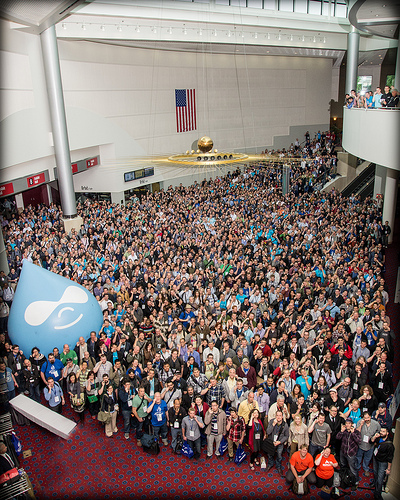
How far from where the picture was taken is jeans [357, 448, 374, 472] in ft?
18.6

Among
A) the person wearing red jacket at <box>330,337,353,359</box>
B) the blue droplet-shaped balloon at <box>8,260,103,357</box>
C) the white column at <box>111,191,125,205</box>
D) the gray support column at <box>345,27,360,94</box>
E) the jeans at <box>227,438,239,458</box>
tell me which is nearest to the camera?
the jeans at <box>227,438,239,458</box>

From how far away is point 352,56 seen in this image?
75.2 ft

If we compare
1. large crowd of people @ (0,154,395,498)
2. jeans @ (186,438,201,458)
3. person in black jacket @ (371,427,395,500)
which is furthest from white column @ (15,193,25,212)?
person in black jacket @ (371,427,395,500)

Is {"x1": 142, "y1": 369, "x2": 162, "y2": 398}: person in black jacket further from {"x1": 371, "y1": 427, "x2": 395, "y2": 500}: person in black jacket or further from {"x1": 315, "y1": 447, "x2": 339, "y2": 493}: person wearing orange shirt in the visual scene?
{"x1": 371, "y1": 427, "x2": 395, "y2": 500}: person in black jacket

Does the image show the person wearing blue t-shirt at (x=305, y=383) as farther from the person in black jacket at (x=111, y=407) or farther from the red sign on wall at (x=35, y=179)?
the red sign on wall at (x=35, y=179)

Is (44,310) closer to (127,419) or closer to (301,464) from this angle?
(127,419)

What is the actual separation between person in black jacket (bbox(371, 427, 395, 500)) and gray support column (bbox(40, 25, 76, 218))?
13612 mm

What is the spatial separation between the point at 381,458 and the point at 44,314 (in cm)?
581

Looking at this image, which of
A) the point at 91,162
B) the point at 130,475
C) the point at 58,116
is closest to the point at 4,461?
the point at 130,475

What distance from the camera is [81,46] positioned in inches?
701

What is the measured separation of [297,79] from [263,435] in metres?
A: 27.5

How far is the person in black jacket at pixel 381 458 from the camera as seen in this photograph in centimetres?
530

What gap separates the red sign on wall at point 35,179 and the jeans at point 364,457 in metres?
13.4

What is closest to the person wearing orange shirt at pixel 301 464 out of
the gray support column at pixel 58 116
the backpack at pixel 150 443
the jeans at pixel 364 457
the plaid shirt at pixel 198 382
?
the jeans at pixel 364 457
